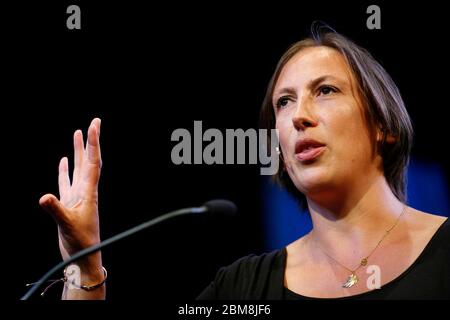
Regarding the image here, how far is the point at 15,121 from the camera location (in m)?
2.00

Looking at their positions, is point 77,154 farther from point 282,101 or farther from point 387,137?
point 387,137

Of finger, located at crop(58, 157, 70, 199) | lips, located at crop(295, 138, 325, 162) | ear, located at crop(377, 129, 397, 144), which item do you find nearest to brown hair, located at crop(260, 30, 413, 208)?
ear, located at crop(377, 129, 397, 144)

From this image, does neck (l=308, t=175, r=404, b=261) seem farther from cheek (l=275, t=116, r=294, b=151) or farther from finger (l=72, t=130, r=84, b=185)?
finger (l=72, t=130, r=84, b=185)

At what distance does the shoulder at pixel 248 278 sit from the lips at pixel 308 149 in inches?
14.9

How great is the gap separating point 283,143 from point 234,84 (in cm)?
54

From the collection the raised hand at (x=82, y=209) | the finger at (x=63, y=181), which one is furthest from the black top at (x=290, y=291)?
the finger at (x=63, y=181)

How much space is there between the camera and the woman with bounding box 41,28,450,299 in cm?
149

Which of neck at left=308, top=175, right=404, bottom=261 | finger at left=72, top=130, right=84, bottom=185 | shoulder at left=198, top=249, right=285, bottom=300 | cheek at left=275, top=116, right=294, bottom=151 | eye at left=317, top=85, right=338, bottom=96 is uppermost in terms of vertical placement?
eye at left=317, top=85, right=338, bottom=96

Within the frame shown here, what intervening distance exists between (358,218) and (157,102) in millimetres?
941

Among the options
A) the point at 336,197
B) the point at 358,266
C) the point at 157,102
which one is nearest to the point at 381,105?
the point at 336,197

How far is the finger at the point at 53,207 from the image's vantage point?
1385mm

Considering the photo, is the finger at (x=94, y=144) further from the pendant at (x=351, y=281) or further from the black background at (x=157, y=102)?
the pendant at (x=351, y=281)

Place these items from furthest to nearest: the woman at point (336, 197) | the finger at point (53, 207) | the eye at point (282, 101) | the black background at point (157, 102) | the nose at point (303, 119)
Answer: the black background at point (157, 102) < the eye at point (282, 101) < the nose at point (303, 119) < the woman at point (336, 197) < the finger at point (53, 207)
